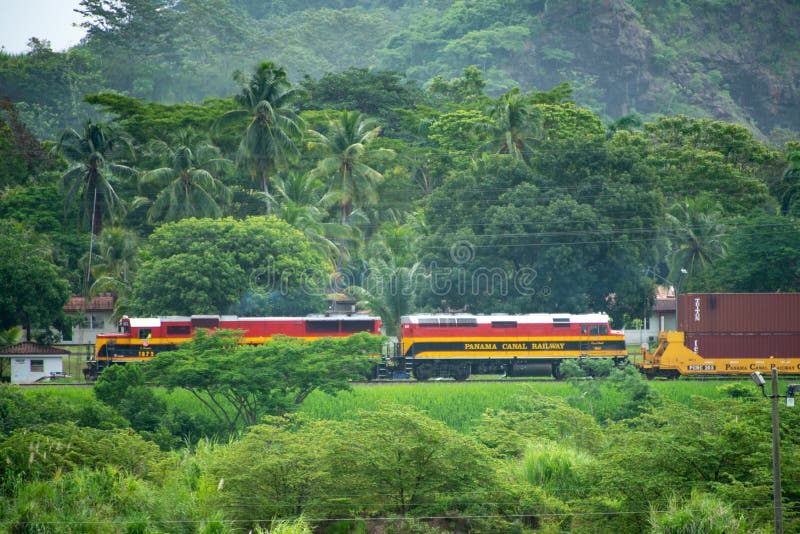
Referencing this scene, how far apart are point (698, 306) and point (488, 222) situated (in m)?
13.2

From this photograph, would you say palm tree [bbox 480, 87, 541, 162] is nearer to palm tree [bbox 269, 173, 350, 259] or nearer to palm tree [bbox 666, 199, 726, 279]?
palm tree [bbox 666, 199, 726, 279]

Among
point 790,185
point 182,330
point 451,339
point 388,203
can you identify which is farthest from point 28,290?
point 790,185

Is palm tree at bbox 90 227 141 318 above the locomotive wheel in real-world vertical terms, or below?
above

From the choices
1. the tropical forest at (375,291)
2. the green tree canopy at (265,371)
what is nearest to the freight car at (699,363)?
the tropical forest at (375,291)

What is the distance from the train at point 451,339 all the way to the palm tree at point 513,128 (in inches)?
795

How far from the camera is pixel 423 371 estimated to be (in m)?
48.7

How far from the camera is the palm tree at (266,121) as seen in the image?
6500 centimetres

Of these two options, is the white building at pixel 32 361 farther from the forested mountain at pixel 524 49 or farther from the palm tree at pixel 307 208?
the forested mountain at pixel 524 49

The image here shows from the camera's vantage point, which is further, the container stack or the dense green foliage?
the container stack

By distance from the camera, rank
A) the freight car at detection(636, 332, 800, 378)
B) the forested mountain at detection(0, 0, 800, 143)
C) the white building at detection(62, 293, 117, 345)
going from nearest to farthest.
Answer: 1. the freight car at detection(636, 332, 800, 378)
2. the white building at detection(62, 293, 117, 345)
3. the forested mountain at detection(0, 0, 800, 143)

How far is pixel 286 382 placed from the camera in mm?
38500

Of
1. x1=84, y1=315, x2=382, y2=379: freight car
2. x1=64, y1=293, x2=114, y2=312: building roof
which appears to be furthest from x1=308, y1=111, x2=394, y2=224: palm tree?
x1=84, y1=315, x2=382, y2=379: freight car

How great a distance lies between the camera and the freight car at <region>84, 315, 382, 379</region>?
48.2 meters

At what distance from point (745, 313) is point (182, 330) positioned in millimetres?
27614
